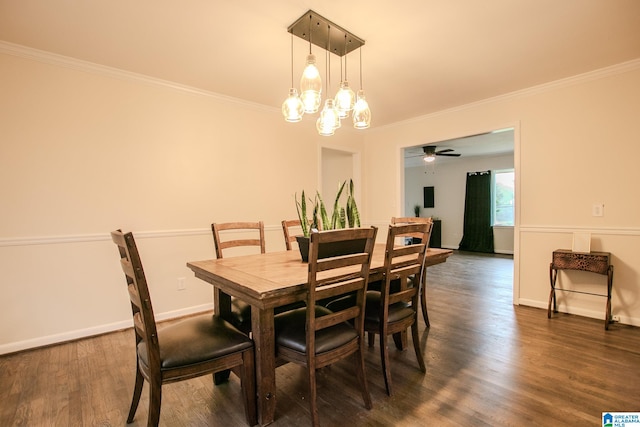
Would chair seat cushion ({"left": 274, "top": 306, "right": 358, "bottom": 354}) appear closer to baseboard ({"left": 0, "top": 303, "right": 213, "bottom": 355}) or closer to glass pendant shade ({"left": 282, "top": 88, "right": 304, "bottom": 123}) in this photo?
glass pendant shade ({"left": 282, "top": 88, "right": 304, "bottom": 123})

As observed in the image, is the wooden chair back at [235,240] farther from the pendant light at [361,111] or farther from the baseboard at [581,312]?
the baseboard at [581,312]

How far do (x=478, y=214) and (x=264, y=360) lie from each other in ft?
24.2

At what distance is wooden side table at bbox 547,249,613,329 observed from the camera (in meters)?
2.78

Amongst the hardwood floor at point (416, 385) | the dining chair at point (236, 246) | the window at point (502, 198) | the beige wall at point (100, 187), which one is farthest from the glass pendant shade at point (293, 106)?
the window at point (502, 198)

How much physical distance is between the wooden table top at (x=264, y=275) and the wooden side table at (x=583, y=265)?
158 centimetres

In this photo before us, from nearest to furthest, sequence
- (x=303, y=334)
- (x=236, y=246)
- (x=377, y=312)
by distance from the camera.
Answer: (x=303, y=334) < (x=377, y=312) < (x=236, y=246)

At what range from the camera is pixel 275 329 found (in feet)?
5.42

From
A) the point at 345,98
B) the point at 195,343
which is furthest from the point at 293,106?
the point at 195,343

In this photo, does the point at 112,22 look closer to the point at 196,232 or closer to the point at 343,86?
the point at 343,86

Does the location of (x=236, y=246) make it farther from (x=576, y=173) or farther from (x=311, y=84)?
(x=576, y=173)

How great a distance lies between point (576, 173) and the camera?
10.2 feet

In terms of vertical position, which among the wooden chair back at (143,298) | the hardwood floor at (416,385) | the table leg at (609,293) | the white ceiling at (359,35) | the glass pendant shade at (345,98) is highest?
the white ceiling at (359,35)

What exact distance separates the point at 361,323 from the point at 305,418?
0.57m

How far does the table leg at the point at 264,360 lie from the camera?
4.91 ft
